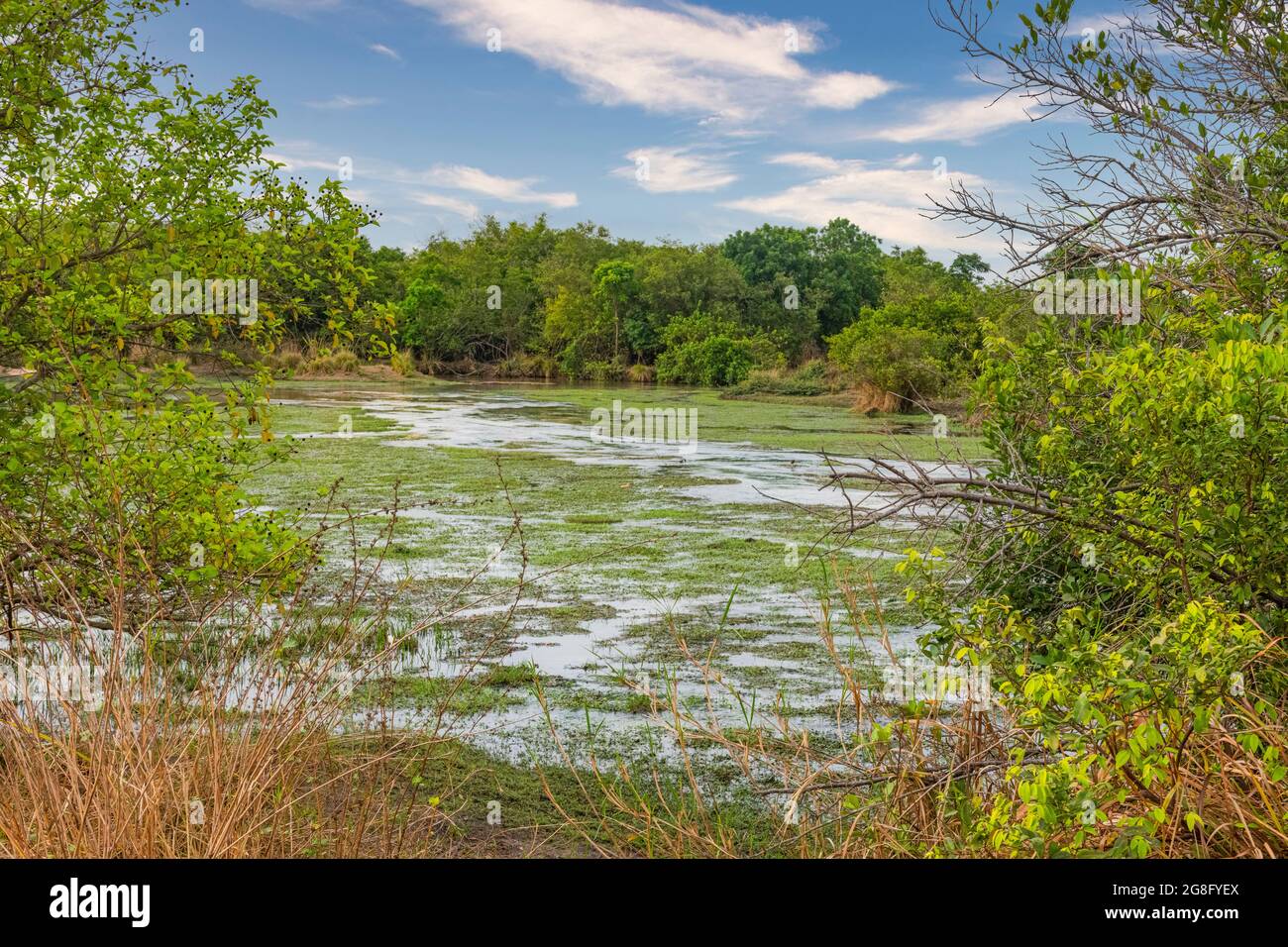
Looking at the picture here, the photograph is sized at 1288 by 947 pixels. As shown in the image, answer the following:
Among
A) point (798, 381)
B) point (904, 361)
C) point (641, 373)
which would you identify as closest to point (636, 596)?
point (904, 361)

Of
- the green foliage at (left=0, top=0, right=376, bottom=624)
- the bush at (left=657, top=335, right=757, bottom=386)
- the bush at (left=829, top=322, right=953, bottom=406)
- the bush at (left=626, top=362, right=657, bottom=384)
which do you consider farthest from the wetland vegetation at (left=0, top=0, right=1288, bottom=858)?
the bush at (left=626, top=362, right=657, bottom=384)

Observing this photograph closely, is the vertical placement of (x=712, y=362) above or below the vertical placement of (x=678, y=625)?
above

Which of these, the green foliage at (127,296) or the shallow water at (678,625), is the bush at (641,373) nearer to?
the shallow water at (678,625)

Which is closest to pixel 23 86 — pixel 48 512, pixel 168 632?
pixel 48 512

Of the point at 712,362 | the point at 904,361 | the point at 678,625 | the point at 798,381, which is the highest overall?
the point at 712,362

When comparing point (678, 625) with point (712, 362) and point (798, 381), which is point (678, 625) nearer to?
point (798, 381)

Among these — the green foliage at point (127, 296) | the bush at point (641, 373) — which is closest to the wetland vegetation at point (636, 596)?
the green foliage at point (127, 296)

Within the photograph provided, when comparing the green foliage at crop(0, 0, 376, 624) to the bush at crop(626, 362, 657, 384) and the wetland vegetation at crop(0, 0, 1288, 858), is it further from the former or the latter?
the bush at crop(626, 362, 657, 384)

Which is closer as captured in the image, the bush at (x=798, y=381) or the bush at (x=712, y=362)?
the bush at (x=798, y=381)

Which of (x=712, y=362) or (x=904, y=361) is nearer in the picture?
(x=904, y=361)

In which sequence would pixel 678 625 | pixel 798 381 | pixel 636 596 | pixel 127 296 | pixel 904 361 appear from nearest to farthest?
pixel 127 296
pixel 678 625
pixel 636 596
pixel 904 361
pixel 798 381

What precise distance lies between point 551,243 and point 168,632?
6198cm
